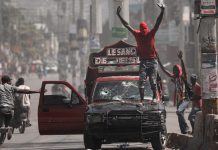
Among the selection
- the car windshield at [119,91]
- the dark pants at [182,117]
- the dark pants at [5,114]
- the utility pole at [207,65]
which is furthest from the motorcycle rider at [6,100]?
the utility pole at [207,65]

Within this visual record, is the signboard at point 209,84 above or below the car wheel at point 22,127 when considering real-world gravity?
above

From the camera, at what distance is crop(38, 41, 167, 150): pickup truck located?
16828mm

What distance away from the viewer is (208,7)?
16062 millimetres

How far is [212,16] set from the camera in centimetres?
1628

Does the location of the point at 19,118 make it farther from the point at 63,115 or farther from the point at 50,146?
the point at 63,115

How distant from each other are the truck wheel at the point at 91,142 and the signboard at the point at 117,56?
3574 millimetres

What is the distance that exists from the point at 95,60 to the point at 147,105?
14.5ft

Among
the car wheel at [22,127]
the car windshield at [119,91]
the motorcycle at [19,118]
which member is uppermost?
the car windshield at [119,91]

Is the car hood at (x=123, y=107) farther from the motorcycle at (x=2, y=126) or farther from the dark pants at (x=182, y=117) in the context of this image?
the dark pants at (x=182, y=117)

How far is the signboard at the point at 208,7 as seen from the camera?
16.0 m

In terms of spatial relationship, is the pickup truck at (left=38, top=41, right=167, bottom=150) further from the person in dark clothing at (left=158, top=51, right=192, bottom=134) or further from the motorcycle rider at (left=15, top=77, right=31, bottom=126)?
the motorcycle rider at (left=15, top=77, right=31, bottom=126)

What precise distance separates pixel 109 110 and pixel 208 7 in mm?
2821

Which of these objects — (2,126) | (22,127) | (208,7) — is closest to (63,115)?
(2,126)

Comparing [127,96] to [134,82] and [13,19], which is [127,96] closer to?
[134,82]
